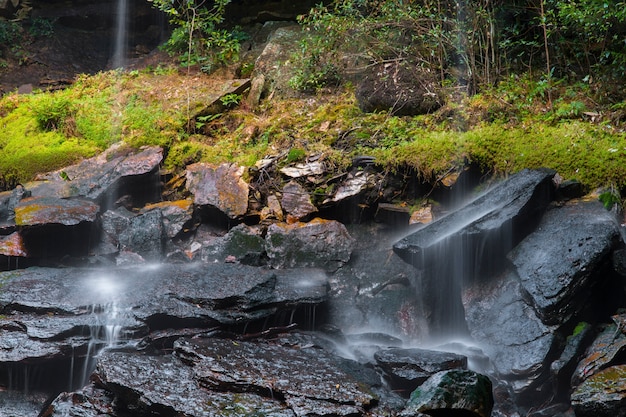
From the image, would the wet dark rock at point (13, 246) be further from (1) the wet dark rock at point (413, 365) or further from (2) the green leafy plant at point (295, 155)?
(1) the wet dark rock at point (413, 365)

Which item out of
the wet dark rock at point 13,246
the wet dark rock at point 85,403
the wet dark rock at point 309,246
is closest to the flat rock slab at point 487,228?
the wet dark rock at point 309,246

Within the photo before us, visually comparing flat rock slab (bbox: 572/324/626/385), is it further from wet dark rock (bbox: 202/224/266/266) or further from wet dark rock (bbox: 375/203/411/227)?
wet dark rock (bbox: 202/224/266/266)

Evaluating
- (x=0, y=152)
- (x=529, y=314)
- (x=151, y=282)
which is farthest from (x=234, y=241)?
(x=0, y=152)

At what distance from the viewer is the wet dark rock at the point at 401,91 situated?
28.7 feet

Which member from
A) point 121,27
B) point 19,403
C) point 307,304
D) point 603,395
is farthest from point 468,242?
point 121,27

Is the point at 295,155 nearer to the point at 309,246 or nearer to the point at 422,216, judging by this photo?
the point at 309,246

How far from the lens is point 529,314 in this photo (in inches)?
228

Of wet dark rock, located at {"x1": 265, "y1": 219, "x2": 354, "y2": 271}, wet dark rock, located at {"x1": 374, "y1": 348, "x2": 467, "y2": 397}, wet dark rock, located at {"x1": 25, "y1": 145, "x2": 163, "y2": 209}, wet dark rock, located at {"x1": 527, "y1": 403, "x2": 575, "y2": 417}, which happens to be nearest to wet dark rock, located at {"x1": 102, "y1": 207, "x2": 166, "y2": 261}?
wet dark rock, located at {"x1": 25, "y1": 145, "x2": 163, "y2": 209}

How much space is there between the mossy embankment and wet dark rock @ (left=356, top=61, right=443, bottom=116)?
17 cm

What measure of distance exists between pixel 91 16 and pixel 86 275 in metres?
8.88

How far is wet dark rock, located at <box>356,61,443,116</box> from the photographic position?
875 centimetres

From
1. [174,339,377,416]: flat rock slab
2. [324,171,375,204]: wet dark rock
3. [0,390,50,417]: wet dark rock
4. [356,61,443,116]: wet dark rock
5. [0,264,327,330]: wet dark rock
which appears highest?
[356,61,443,116]: wet dark rock

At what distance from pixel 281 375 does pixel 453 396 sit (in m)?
1.42

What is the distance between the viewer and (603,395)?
4.74 m
